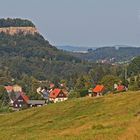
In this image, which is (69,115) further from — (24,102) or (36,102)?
(24,102)

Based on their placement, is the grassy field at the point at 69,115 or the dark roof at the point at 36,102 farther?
the dark roof at the point at 36,102

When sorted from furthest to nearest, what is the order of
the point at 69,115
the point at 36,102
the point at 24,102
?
the point at 24,102 → the point at 36,102 → the point at 69,115

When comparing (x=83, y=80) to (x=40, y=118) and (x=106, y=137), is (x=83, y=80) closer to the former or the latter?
(x=40, y=118)

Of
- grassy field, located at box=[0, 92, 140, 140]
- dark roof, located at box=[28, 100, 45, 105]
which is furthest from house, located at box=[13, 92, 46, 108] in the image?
grassy field, located at box=[0, 92, 140, 140]

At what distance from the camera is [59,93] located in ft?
571

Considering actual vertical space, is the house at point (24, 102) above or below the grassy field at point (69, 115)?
below

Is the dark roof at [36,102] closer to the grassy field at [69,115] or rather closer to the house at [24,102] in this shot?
the house at [24,102]

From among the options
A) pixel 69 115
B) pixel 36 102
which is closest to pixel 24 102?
pixel 36 102

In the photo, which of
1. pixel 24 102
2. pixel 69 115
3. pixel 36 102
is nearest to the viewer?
pixel 69 115

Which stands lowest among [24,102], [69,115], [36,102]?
[24,102]

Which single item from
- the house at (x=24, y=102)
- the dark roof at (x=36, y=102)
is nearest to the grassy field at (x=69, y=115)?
the dark roof at (x=36, y=102)

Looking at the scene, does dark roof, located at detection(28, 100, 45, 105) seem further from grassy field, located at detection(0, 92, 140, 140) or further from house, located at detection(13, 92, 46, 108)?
grassy field, located at detection(0, 92, 140, 140)

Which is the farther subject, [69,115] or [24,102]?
[24,102]

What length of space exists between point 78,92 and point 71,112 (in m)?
69.3
